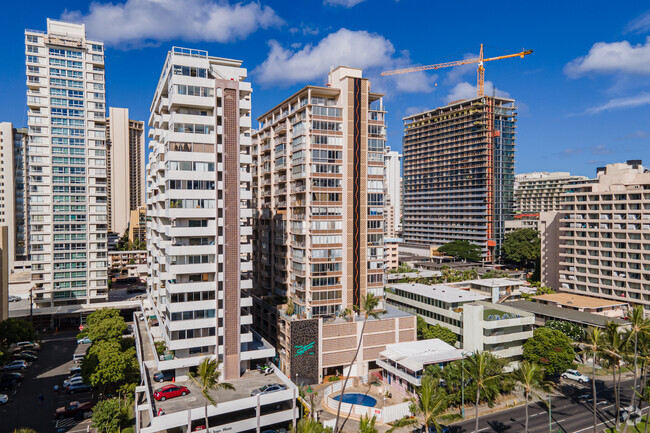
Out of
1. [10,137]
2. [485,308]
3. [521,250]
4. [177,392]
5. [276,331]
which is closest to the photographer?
[177,392]

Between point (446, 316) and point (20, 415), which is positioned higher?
point (446, 316)

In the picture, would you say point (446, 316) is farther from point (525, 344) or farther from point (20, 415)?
point (20, 415)

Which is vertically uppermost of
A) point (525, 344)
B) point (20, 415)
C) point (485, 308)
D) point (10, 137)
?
point (10, 137)

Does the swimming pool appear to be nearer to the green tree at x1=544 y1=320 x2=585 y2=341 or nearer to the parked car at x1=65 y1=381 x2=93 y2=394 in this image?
the green tree at x1=544 y1=320 x2=585 y2=341

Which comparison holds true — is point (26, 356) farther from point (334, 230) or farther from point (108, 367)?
point (334, 230)

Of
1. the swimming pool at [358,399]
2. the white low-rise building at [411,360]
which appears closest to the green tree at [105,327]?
the swimming pool at [358,399]

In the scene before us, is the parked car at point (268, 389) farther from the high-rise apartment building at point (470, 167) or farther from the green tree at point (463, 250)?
the high-rise apartment building at point (470, 167)

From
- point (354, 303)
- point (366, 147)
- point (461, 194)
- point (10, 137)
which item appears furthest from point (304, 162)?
point (10, 137)

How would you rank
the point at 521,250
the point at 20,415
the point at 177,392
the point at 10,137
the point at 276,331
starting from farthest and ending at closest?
1. the point at 521,250
2. the point at 10,137
3. the point at 276,331
4. the point at 20,415
5. the point at 177,392
